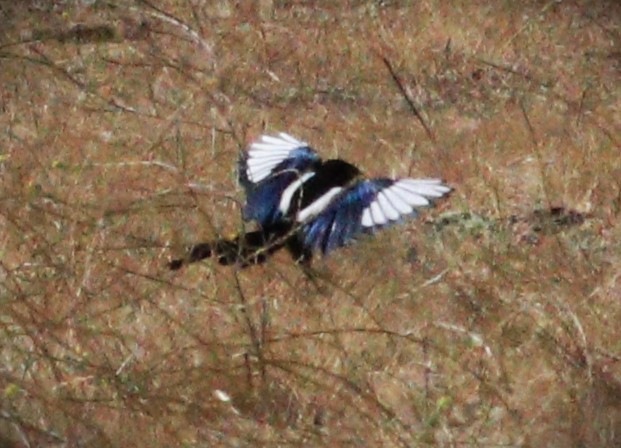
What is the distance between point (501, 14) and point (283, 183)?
155 cm

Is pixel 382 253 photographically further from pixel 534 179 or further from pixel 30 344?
pixel 30 344

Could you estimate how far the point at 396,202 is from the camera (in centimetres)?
388

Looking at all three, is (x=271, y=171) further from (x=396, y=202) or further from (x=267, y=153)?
(x=396, y=202)

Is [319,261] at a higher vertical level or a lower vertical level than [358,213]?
lower

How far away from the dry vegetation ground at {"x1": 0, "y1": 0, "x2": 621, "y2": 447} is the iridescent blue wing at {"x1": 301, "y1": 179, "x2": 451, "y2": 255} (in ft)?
0.28

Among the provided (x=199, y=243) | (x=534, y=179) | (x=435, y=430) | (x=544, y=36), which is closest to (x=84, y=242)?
(x=199, y=243)

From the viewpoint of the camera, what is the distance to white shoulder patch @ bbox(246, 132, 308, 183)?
4.08 m

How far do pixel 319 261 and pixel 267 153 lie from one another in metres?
0.46

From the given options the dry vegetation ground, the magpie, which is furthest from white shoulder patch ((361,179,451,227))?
the dry vegetation ground

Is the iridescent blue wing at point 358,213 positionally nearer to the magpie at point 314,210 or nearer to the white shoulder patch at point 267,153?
the magpie at point 314,210

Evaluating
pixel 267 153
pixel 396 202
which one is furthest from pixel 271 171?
pixel 396 202

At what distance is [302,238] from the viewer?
12.6 ft

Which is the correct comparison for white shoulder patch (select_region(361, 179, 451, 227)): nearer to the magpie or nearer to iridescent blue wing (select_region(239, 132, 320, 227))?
the magpie

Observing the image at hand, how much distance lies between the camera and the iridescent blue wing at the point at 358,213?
383cm
